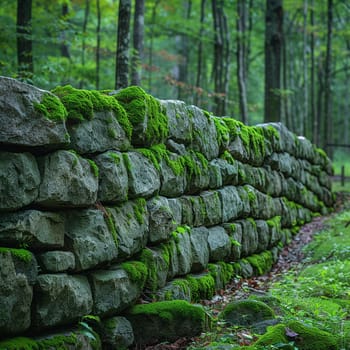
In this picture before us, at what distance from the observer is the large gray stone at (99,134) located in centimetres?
446

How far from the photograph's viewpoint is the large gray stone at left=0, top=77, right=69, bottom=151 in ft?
12.1

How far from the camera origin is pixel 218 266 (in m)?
7.17

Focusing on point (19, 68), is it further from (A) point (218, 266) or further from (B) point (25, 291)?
(B) point (25, 291)

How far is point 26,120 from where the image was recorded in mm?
3801

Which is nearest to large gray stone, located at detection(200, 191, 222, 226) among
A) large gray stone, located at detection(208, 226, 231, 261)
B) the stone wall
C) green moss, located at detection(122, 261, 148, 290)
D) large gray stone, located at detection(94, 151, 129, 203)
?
the stone wall

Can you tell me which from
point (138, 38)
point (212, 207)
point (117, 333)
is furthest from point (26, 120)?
point (138, 38)

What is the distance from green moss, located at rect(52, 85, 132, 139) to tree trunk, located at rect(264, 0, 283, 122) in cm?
978

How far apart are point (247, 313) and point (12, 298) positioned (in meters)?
2.52

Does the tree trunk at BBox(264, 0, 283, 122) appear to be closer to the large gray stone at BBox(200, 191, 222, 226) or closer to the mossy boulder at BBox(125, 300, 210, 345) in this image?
the large gray stone at BBox(200, 191, 222, 226)

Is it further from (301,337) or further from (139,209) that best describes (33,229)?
(301,337)

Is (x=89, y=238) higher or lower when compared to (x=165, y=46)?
lower

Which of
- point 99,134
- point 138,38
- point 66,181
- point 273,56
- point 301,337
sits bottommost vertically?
point 301,337

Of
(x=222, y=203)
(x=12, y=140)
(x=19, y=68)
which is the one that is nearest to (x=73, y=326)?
(x=12, y=140)

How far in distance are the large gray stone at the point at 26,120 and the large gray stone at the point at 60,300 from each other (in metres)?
1.05
